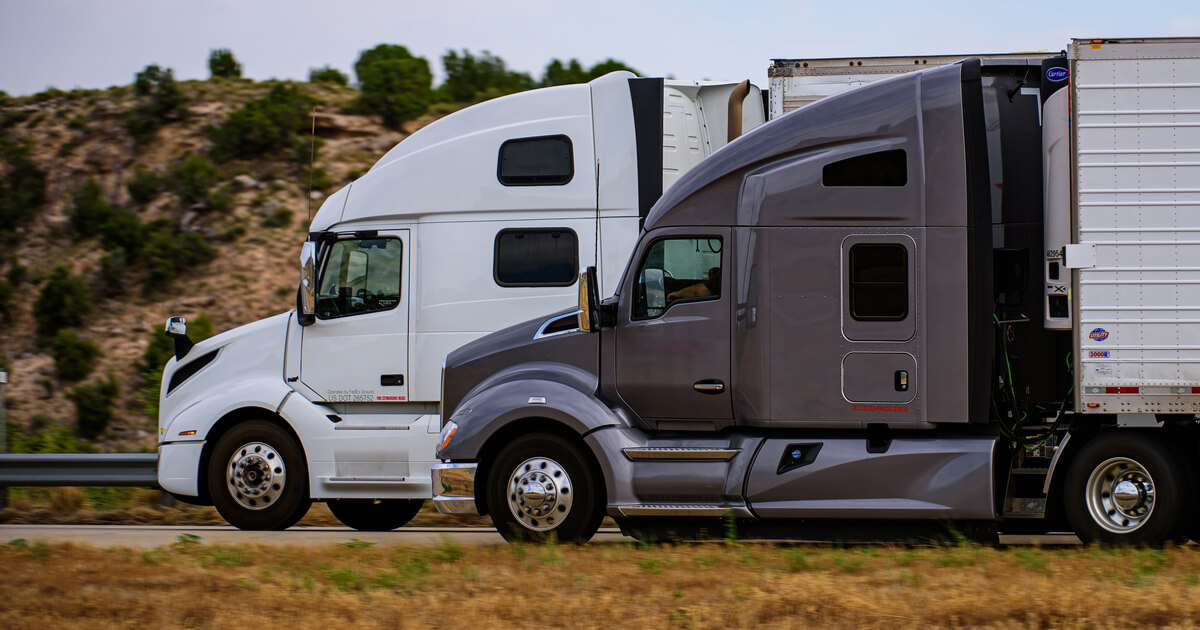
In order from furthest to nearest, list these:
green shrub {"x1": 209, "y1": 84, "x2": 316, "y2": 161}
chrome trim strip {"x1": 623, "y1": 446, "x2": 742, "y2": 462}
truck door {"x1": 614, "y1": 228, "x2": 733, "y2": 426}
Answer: green shrub {"x1": 209, "y1": 84, "x2": 316, "y2": 161}, truck door {"x1": 614, "y1": 228, "x2": 733, "y2": 426}, chrome trim strip {"x1": 623, "y1": 446, "x2": 742, "y2": 462}

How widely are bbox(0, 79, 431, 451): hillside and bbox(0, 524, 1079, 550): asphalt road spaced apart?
1001cm

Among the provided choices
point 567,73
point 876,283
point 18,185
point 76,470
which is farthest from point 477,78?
point 876,283

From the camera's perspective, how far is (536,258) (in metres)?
10.7

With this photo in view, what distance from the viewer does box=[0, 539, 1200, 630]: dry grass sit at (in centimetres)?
589

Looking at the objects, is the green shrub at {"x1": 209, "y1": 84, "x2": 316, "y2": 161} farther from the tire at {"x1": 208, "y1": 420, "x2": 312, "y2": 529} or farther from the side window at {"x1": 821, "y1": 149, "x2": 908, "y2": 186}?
the side window at {"x1": 821, "y1": 149, "x2": 908, "y2": 186}

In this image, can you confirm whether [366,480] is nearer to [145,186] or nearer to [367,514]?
[367,514]

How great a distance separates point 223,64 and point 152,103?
6106 mm

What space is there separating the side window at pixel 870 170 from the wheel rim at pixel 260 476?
556cm

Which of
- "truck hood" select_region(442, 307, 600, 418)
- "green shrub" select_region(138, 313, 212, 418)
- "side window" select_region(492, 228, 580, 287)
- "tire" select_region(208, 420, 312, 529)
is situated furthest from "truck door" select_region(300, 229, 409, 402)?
"green shrub" select_region(138, 313, 212, 418)

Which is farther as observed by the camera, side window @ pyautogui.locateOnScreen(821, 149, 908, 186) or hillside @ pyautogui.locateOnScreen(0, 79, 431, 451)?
hillside @ pyautogui.locateOnScreen(0, 79, 431, 451)

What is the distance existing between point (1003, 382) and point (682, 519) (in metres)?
2.46

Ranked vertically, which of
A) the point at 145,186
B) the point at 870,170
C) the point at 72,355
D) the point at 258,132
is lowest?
the point at 72,355

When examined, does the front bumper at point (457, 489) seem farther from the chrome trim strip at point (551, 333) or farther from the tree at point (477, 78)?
the tree at point (477, 78)

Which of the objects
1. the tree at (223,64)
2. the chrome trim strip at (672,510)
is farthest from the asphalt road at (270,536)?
the tree at (223,64)
